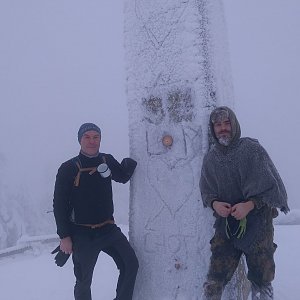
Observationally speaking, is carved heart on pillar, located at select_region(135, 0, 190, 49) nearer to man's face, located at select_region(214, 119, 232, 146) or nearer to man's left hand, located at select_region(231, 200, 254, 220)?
man's face, located at select_region(214, 119, 232, 146)

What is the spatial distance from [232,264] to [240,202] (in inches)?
17.7

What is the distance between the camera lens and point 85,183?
117 inches

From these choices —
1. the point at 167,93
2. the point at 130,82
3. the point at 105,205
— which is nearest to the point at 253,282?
the point at 105,205

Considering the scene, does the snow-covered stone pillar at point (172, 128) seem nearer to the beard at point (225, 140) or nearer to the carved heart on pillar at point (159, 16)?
the carved heart on pillar at point (159, 16)

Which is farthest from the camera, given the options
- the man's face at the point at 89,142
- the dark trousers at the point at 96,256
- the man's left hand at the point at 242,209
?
the man's face at the point at 89,142

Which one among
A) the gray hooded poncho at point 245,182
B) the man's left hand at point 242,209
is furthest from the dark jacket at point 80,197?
the man's left hand at point 242,209

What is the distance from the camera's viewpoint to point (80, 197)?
2.97 m

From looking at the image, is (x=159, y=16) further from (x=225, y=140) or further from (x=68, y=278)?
(x=68, y=278)

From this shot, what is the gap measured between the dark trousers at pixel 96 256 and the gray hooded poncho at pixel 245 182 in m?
0.91

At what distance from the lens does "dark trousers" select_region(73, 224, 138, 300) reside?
2918mm

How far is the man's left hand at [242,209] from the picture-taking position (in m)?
2.32

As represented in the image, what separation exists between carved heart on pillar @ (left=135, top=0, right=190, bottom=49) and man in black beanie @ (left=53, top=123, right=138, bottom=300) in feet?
3.41

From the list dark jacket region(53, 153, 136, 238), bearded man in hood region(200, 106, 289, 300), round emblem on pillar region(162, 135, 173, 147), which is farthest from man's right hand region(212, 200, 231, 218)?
dark jacket region(53, 153, 136, 238)

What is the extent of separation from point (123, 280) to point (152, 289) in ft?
1.23
